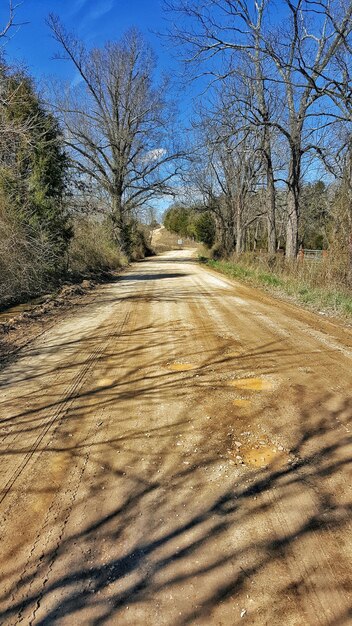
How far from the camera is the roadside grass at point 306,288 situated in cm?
891

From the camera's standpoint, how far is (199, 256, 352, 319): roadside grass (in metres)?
8.91

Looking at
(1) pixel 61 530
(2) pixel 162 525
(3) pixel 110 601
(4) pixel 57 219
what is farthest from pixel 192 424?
(4) pixel 57 219

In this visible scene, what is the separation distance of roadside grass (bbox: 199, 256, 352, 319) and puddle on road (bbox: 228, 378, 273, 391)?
4543 mm

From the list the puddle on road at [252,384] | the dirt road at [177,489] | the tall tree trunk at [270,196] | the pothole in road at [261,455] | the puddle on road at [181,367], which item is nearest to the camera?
the dirt road at [177,489]

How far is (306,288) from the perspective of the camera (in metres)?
11.1

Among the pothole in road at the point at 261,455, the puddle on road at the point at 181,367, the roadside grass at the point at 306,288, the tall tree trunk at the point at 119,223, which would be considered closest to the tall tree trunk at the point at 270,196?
the roadside grass at the point at 306,288

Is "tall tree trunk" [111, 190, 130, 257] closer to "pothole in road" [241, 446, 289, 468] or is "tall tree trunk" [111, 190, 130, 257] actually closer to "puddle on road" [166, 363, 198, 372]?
"puddle on road" [166, 363, 198, 372]

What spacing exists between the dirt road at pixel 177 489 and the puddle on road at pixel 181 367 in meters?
0.03

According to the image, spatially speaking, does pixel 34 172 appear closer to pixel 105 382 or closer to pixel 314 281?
pixel 314 281

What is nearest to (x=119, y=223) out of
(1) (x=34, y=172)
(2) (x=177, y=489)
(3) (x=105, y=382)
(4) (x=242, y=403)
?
(1) (x=34, y=172)

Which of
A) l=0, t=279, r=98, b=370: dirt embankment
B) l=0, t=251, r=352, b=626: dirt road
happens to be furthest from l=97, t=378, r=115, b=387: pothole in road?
l=0, t=279, r=98, b=370: dirt embankment

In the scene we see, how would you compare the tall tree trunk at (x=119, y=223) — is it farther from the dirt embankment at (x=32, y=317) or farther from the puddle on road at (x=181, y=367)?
the puddle on road at (x=181, y=367)

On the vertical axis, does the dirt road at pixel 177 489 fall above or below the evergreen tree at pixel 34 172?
below

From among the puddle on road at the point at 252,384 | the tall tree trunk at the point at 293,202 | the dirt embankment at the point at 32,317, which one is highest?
the tall tree trunk at the point at 293,202
